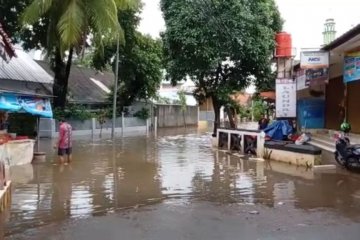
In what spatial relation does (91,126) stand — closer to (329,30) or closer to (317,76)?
(329,30)

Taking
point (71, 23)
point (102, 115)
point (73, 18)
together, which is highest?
point (73, 18)

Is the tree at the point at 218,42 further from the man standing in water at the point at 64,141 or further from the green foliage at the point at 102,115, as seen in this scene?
the green foliage at the point at 102,115

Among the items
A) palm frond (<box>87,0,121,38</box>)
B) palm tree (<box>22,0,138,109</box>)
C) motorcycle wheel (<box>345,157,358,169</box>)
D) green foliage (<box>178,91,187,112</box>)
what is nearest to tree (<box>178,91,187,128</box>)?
green foliage (<box>178,91,187,112</box>)

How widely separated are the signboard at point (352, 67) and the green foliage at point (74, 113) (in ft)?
62.8

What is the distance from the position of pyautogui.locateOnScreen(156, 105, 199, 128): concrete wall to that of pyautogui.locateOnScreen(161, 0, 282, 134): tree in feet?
74.8

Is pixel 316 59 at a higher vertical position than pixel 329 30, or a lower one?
lower

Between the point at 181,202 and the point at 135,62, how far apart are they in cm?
2810

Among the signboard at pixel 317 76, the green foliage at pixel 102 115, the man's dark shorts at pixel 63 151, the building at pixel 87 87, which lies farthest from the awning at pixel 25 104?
the building at pixel 87 87

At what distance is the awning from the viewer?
51.1 ft

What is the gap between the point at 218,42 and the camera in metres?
23.6

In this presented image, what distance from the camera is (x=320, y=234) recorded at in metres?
7.04

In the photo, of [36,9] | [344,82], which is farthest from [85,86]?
[344,82]

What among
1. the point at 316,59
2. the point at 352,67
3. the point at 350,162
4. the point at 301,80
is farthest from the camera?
the point at 301,80

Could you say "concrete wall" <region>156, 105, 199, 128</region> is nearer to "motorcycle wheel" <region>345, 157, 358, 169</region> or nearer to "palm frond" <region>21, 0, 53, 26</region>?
"palm frond" <region>21, 0, 53, 26</region>
